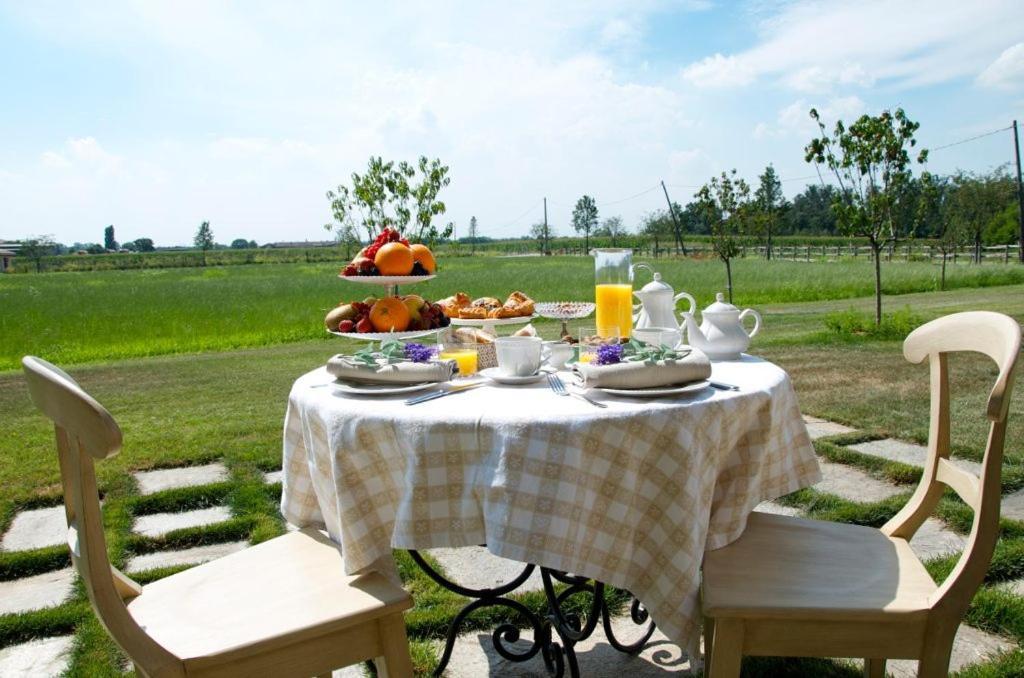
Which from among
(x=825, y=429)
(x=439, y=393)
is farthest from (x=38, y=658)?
(x=825, y=429)

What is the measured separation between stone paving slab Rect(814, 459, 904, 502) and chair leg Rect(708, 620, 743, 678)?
2.04 meters

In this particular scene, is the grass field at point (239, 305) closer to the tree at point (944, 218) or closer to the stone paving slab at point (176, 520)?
the tree at point (944, 218)

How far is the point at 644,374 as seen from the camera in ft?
5.40

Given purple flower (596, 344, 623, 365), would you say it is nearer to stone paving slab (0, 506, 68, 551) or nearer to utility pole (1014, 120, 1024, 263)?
stone paving slab (0, 506, 68, 551)

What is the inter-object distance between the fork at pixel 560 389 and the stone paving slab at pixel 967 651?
1.24 m

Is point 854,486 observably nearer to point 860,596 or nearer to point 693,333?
point 693,333

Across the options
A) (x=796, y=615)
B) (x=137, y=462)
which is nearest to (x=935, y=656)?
(x=796, y=615)

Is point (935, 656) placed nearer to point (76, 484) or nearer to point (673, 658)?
point (673, 658)

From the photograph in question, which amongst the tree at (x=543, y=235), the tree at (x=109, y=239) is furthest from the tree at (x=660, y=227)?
the tree at (x=109, y=239)

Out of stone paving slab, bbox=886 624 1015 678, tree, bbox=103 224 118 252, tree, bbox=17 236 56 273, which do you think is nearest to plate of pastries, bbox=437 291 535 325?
stone paving slab, bbox=886 624 1015 678

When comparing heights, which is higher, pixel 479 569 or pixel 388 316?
pixel 388 316

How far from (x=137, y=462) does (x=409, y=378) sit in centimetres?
340

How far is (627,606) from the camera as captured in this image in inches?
101

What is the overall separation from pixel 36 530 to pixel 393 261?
2.49m
